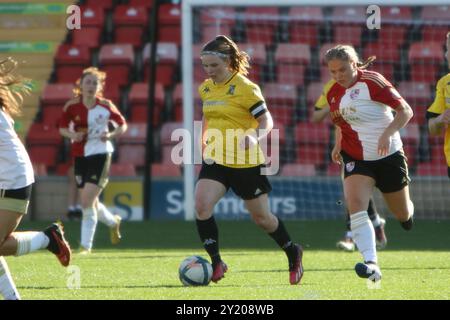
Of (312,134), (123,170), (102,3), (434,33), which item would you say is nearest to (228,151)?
(123,170)

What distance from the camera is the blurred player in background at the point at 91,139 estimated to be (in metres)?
11.8

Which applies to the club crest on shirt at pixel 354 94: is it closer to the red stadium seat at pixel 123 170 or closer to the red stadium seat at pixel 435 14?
the red stadium seat at pixel 123 170

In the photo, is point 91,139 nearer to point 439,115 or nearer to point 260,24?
point 439,115

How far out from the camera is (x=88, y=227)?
11.6 m

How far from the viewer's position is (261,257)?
10.9m

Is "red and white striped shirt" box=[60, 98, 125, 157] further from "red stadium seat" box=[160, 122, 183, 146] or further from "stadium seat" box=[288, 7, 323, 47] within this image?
"stadium seat" box=[288, 7, 323, 47]

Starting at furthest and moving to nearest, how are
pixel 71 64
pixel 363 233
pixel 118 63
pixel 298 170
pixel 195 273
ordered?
pixel 71 64 < pixel 118 63 < pixel 298 170 < pixel 195 273 < pixel 363 233

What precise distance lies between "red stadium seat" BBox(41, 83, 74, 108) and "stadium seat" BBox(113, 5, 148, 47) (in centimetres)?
155

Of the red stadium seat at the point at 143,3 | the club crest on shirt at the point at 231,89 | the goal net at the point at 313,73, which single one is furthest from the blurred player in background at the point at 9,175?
the red stadium seat at the point at 143,3

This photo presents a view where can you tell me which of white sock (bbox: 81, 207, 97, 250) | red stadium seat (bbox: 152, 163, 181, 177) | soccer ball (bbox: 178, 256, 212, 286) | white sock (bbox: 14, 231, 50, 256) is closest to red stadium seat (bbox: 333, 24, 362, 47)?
red stadium seat (bbox: 152, 163, 181, 177)

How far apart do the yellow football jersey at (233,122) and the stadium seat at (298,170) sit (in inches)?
321

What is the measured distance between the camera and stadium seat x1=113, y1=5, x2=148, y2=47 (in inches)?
764

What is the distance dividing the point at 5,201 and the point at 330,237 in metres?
7.24

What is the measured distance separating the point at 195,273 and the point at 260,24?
10642mm
